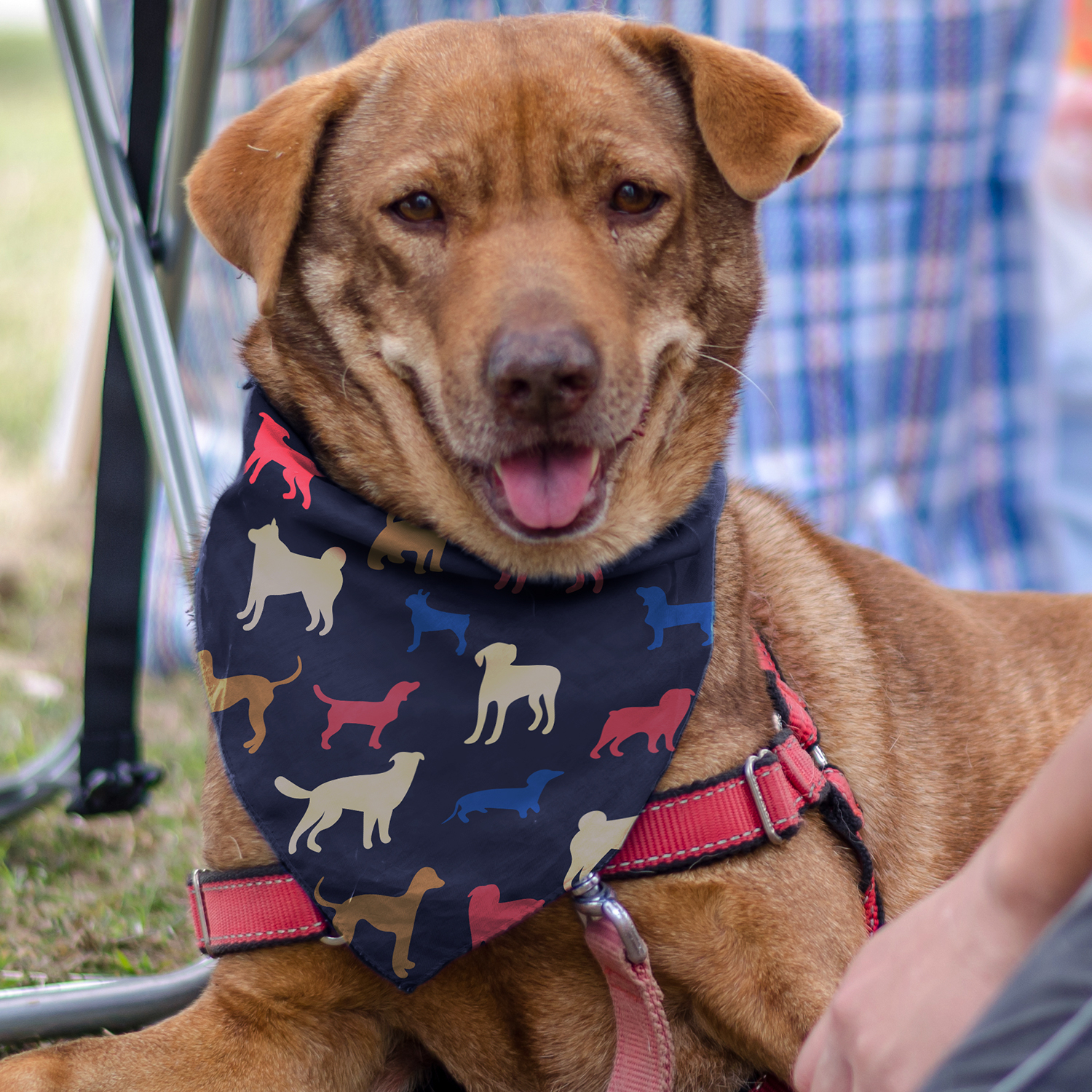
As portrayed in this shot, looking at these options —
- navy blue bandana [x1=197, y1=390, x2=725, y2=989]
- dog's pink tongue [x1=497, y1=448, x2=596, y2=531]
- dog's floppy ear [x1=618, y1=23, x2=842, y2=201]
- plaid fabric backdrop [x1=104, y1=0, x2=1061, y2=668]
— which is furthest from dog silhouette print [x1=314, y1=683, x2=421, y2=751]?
plaid fabric backdrop [x1=104, y1=0, x2=1061, y2=668]

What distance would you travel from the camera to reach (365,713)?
69.8 inches

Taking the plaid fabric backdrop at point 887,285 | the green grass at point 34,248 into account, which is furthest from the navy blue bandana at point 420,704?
the plaid fabric backdrop at point 887,285

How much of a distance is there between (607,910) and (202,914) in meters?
0.65

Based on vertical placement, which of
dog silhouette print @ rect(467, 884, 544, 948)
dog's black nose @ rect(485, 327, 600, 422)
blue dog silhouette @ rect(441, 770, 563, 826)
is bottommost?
dog silhouette print @ rect(467, 884, 544, 948)

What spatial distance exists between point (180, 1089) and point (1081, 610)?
2053 mm

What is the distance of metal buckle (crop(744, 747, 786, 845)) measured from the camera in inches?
69.0

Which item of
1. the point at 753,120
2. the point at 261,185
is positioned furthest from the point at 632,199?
the point at 261,185

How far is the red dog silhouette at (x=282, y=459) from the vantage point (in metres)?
1.85

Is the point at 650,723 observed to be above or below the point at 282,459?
below

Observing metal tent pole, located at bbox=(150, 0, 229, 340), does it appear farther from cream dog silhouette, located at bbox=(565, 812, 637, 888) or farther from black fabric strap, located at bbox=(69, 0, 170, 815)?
cream dog silhouette, located at bbox=(565, 812, 637, 888)

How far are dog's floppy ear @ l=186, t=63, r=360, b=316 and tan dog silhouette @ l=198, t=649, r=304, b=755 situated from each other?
585mm

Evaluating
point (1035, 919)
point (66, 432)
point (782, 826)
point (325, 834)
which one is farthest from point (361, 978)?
point (66, 432)

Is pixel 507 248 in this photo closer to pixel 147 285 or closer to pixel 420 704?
pixel 420 704

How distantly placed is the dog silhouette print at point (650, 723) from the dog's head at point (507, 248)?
26 cm
